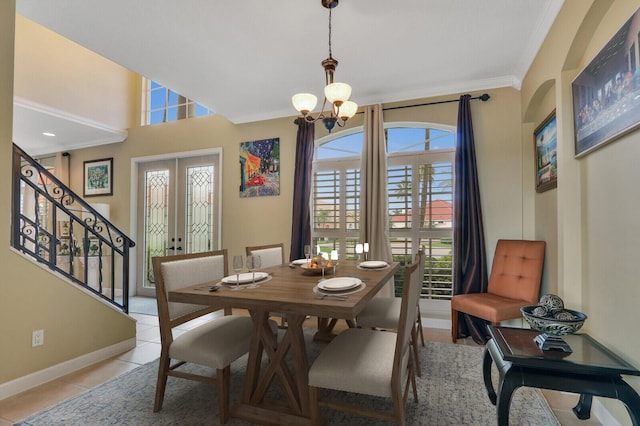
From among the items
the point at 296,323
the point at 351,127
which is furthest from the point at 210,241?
the point at 296,323

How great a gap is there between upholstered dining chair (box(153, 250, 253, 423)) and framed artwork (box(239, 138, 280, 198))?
7.56 ft

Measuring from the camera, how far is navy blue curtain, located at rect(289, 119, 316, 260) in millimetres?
4055

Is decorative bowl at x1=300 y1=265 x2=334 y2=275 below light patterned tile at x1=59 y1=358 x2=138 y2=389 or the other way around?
the other way around

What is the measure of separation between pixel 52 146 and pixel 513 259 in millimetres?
7344

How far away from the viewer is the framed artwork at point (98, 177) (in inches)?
214

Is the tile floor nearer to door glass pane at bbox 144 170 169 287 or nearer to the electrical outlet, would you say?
the electrical outlet

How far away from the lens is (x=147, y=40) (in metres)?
2.69

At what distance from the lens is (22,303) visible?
2.28 m

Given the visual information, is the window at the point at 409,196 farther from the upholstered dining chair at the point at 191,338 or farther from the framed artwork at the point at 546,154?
the upholstered dining chair at the point at 191,338

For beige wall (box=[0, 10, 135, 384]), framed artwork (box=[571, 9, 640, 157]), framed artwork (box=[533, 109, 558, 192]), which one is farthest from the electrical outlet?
framed artwork (box=[533, 109, 558, 192])

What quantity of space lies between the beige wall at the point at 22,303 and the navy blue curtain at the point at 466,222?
3567mm

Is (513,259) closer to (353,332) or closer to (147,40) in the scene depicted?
(353,332)

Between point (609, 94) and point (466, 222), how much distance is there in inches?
73.9

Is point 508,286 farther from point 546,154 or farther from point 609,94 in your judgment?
point 609,94
